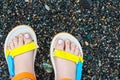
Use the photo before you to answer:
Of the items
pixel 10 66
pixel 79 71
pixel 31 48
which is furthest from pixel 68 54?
pixel 10 66

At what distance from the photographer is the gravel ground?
260 inches

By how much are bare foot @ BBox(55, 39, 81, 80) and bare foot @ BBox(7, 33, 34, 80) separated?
0.18 meters

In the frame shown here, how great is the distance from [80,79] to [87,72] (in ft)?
0.22

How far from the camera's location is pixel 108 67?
6.61 meters

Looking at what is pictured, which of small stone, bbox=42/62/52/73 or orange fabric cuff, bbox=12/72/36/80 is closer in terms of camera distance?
orange fabric cuff, bbox=12/72/36/80

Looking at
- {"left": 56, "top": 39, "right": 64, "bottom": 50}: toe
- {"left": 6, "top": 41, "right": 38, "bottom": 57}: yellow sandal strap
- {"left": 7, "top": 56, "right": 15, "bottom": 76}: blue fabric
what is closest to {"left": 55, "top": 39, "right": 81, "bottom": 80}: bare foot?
{"left": 56, "top": 39, "right": 64, "bottom": 50}: toe

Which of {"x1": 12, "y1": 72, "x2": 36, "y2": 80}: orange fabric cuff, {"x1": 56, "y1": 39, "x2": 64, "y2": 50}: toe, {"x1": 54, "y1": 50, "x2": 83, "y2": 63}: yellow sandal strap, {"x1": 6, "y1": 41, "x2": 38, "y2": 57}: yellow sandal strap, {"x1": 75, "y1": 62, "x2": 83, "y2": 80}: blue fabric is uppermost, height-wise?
{"x1": 56, "y1": 39, "x2": 64, "y2": 50}: toe

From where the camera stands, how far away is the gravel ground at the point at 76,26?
21.7 ft

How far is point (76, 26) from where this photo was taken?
6.61 metres

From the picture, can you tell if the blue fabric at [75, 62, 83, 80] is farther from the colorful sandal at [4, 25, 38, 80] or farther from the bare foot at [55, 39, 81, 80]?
the colorful sandal at [4, 25, 38, 80]

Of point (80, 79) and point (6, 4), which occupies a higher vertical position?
point (6, 4)

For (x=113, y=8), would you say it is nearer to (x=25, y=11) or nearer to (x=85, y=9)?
(x=85, y=9)

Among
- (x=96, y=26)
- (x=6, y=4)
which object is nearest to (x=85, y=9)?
(x=96, y=26)

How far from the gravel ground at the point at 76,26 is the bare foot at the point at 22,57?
0.06 m
